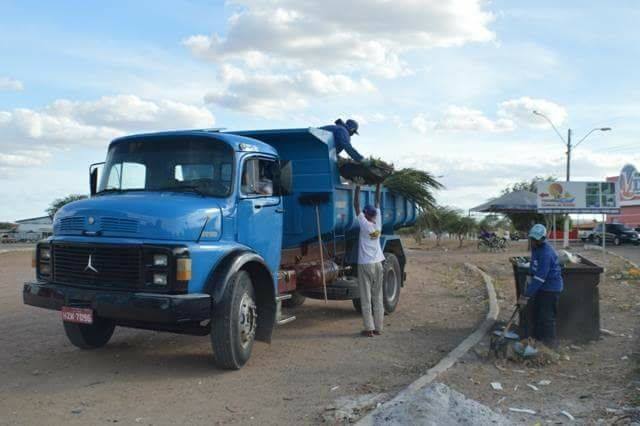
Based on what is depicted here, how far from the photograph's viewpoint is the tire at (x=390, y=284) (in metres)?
10.8

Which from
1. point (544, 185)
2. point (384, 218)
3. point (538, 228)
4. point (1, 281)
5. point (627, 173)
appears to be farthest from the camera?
point (627, 173)

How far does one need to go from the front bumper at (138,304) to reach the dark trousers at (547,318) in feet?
13.1

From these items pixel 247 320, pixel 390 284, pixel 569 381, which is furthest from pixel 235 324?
pixel 390 284

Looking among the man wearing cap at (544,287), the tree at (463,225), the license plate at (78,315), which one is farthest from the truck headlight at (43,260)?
the tree at (463,225)

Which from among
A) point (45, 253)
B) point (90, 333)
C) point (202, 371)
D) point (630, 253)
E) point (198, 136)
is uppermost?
point (198, 136)

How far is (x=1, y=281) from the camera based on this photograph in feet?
56.0

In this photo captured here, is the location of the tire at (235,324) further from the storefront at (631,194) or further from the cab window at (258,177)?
Answer: the storefront at (631,194)

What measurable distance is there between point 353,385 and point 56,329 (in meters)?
5.16

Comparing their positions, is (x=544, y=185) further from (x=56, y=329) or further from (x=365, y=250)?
(x=56, y=329)

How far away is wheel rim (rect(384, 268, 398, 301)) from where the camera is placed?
36.0 ft

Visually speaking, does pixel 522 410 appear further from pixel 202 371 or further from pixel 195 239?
pixel 195 239

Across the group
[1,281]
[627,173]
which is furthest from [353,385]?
[627,173]

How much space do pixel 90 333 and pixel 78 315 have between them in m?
1.53

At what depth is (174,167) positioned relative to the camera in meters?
7.41
